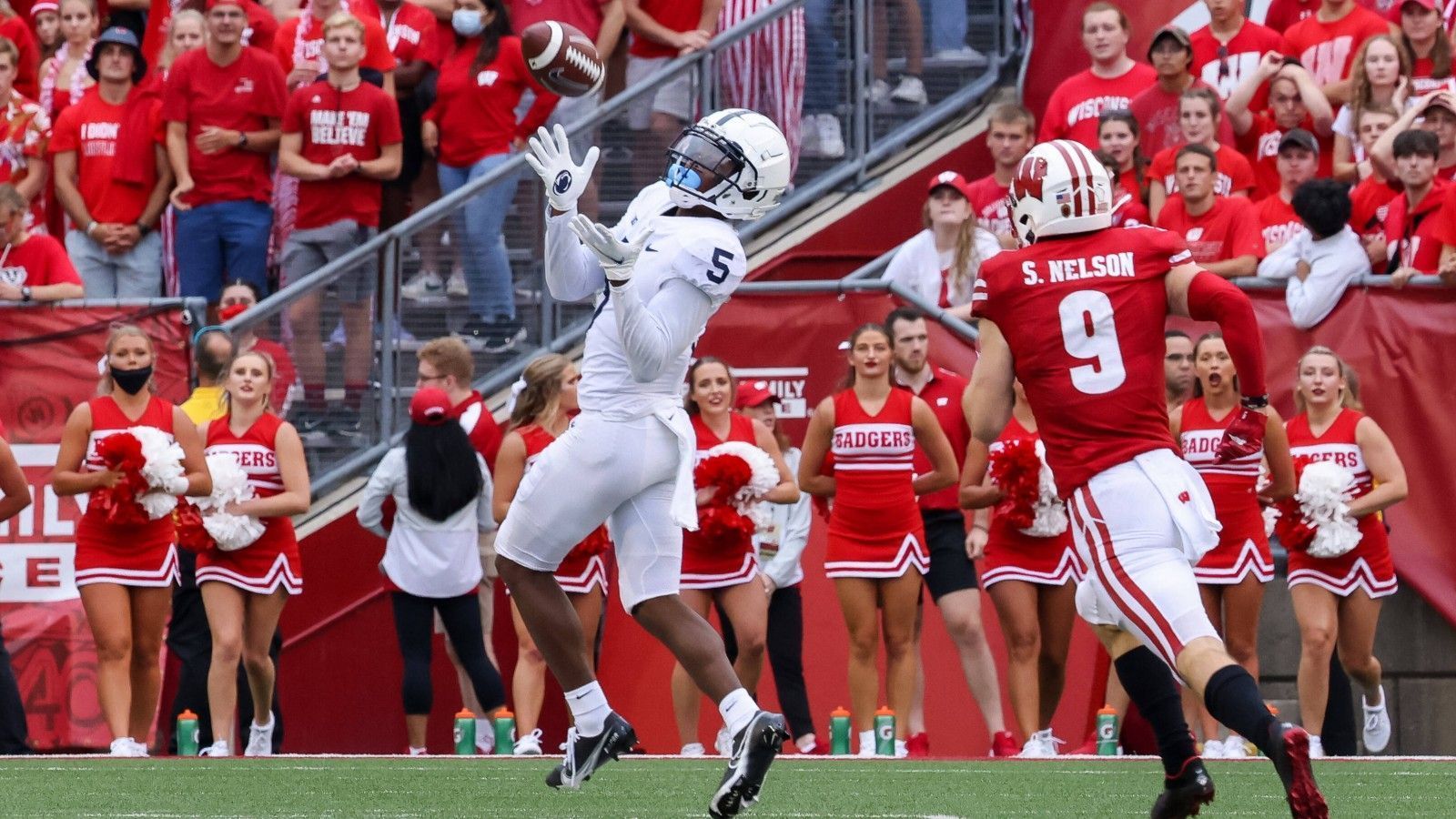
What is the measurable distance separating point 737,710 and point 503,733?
4207 mm

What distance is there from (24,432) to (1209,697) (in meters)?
A: 6.76

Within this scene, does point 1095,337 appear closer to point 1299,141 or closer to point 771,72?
point 1299,141

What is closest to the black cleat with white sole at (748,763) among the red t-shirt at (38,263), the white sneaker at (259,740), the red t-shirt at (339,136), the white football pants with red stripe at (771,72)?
the white sneaker at (259,740)

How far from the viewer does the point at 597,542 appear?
10617mm

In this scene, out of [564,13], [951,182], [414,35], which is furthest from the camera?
[414,35]

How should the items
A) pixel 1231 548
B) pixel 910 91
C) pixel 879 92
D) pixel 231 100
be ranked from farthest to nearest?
1. pixel 910 91
2. pixel 879 92
3. pixel 231 100
4. pixel 1231 548

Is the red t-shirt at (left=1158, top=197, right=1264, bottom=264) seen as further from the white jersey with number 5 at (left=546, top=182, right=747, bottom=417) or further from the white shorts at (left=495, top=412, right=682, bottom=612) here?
the white shorts at (left=495, top=412, right=682, bottom=612)

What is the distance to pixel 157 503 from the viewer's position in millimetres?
10039

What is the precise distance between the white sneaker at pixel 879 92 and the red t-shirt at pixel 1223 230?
2.23 meters

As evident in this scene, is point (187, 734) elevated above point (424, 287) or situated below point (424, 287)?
below

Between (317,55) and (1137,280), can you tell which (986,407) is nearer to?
(1137,280)

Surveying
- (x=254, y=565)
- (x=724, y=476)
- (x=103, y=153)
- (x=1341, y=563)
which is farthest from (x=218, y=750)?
(x=1341, y=563)

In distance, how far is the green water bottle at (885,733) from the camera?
32.6ft

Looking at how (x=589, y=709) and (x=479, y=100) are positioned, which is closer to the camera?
(x=589, y=709)
